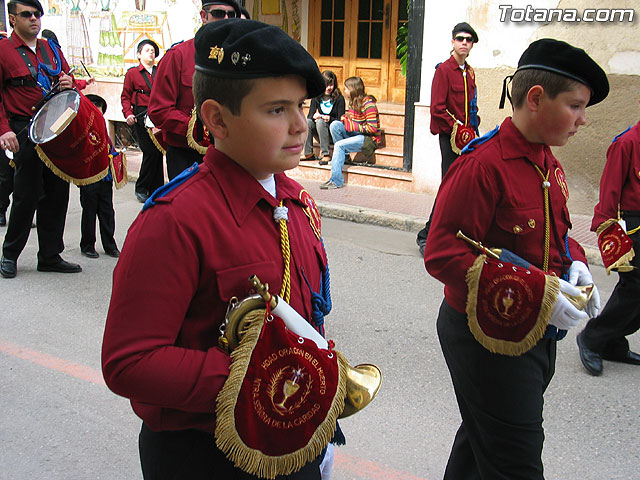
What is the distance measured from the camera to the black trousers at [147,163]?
28.8ft

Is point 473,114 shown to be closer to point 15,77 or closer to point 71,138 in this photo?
point 71,138

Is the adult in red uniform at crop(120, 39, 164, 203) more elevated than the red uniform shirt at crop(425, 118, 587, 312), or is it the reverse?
the red uniform shirt at crop(425, 118, 587, 312)

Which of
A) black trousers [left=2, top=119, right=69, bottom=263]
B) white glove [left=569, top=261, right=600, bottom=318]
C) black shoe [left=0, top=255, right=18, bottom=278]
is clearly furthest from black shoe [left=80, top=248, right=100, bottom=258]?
white glove [left=569, top=261, right=600, bottom=318]

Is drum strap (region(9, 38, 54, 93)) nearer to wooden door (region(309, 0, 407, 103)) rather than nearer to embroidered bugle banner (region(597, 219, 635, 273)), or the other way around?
embroidered bugle banner (region(597, 219, 635, 273))

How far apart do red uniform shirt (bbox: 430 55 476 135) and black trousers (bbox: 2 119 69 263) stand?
12.1 ft

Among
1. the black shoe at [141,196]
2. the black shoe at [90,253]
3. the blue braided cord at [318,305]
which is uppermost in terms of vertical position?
the blue braided cord at [318,305]

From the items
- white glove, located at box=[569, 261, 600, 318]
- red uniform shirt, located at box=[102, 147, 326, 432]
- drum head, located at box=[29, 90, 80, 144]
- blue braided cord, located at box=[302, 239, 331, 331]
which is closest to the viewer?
red uniform shirt, located at box=[102, 147, 326, 432]

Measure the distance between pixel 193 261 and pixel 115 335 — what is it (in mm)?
223

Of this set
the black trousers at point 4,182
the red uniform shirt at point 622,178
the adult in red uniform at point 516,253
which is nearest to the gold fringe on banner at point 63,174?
the black trousers at point 4,182

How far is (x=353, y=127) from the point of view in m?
9.95

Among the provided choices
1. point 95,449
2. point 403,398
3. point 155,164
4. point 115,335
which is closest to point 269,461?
point 115,335

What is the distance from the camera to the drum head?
5.44 meters
